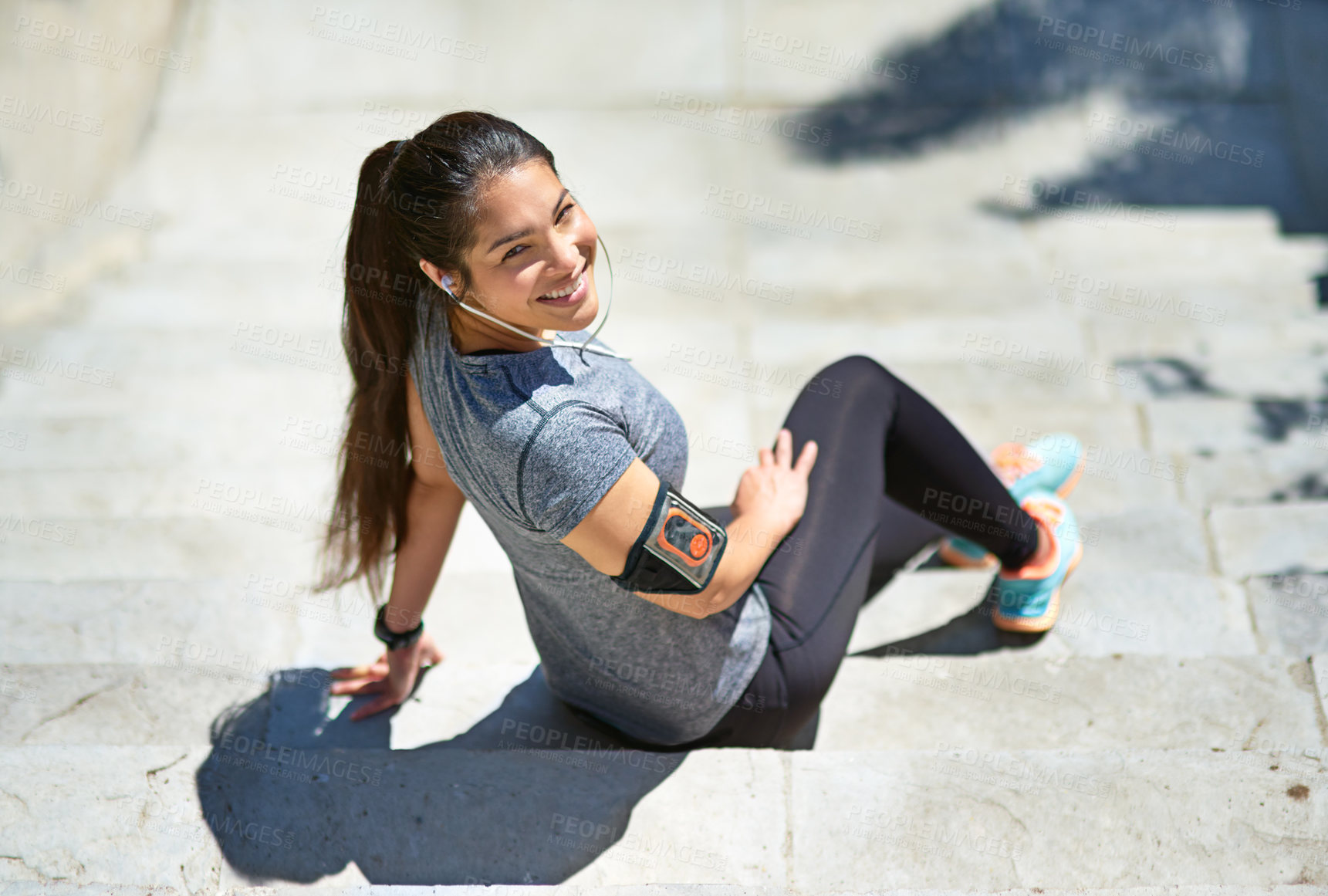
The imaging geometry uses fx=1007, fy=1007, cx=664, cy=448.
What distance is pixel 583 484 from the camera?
131 centimetres

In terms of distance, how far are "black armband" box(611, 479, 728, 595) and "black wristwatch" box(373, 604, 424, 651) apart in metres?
0.62

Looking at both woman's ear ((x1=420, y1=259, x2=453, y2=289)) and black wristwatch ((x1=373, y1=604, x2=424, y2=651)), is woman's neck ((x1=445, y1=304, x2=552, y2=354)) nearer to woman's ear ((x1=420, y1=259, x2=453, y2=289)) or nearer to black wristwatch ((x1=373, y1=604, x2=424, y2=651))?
woman's ear ((x1=420, y1=259, x2=453, y2=289))

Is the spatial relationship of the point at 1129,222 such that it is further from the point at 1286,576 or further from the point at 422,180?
the point at 422,180

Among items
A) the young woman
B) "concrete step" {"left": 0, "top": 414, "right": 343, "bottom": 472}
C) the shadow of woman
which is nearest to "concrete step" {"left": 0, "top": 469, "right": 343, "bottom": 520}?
"concrete step" {"left": 0, "top": 414, "right": 343, "bottom": 472}

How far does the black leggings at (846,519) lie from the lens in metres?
1.77

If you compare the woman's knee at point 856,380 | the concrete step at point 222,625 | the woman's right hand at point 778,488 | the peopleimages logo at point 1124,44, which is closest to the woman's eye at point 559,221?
the woman's right hand at point 778,488

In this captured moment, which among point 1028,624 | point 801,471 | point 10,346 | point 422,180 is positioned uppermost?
point 422,180

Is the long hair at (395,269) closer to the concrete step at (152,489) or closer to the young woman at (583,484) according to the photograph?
the young woman at (583,484)

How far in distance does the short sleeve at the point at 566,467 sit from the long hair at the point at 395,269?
243 mm

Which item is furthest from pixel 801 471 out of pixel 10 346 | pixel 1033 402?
pixel 10 346

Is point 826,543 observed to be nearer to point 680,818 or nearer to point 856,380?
point 856,380

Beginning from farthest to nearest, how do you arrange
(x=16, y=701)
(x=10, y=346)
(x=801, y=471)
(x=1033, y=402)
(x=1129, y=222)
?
(x=1129, y=222) → (x=10, y=346) → (x=1033, y=402) → (x=16, y=701) → (x=801, y=471)

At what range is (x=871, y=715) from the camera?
2010 millimetres

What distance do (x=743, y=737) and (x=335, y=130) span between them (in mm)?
4476
